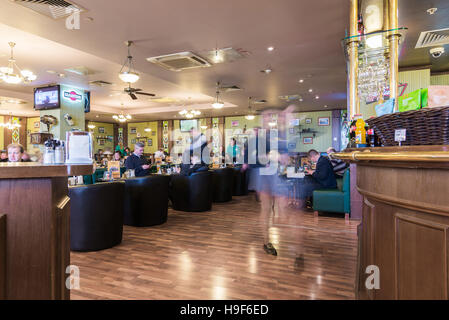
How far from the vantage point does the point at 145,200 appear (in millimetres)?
4656

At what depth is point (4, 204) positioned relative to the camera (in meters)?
1.24

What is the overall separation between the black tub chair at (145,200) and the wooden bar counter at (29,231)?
332 cm

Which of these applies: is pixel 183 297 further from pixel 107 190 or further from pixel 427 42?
pixel 427 42

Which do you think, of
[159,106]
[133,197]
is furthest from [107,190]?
[159,106]

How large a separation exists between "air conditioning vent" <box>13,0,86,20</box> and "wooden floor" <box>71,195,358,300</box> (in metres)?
3.28

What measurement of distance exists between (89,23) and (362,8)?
384cm

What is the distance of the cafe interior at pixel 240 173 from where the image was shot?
4.17 ft

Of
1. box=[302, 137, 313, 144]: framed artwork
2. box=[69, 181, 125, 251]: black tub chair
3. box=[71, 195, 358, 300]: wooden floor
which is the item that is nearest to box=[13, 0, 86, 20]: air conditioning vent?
box=[69, 181, 125, 251]: black tub chair

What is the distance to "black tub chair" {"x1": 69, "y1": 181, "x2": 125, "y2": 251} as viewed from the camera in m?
3.50

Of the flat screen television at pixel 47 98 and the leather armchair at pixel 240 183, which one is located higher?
the flat screen television at pixel 47 98

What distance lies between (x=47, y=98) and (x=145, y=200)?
6.91 metres

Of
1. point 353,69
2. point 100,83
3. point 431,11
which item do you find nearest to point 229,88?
point 100,83

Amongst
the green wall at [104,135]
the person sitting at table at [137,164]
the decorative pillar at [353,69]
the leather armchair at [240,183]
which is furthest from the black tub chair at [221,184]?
the green wall at [104,135]

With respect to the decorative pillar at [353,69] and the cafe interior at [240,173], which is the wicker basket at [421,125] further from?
the decorative pillar at [353,69]
